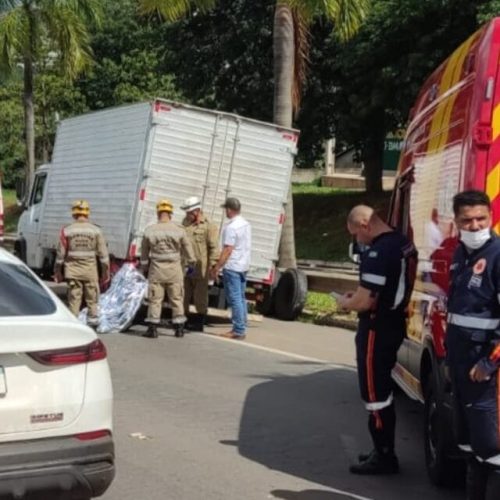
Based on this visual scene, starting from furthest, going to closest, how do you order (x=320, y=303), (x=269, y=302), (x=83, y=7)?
(x=83, y=7) < (x=320, y=303) < (x=269, y=302)

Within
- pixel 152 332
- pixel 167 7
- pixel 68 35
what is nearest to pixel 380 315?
pixel 152 332

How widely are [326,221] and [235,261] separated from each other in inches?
717

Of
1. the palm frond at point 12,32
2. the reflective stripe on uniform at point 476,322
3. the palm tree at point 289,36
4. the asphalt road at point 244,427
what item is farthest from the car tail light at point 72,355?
the palm frond at point 12,32

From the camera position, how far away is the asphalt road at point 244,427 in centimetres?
614

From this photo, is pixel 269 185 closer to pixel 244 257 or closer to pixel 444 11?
pixel 244 257

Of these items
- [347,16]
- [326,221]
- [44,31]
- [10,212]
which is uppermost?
[44,31]

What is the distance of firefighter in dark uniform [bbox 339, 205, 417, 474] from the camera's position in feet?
20.7

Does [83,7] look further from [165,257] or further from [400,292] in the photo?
[400,292]

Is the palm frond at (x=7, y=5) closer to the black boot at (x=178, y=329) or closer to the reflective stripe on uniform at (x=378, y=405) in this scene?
the black boot at (x=178, y=329)

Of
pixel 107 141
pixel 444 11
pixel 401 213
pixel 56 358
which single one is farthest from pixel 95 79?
pixel 56 358

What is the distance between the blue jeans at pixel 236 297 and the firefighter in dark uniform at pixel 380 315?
6414 millimetres

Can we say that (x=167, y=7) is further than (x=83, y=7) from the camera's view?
No

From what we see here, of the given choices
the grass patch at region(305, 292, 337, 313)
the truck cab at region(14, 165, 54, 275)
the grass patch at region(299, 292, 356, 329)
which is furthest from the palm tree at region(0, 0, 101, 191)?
the grass patch at region(299, 292, 356, 329)

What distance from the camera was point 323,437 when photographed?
24.7 ft
